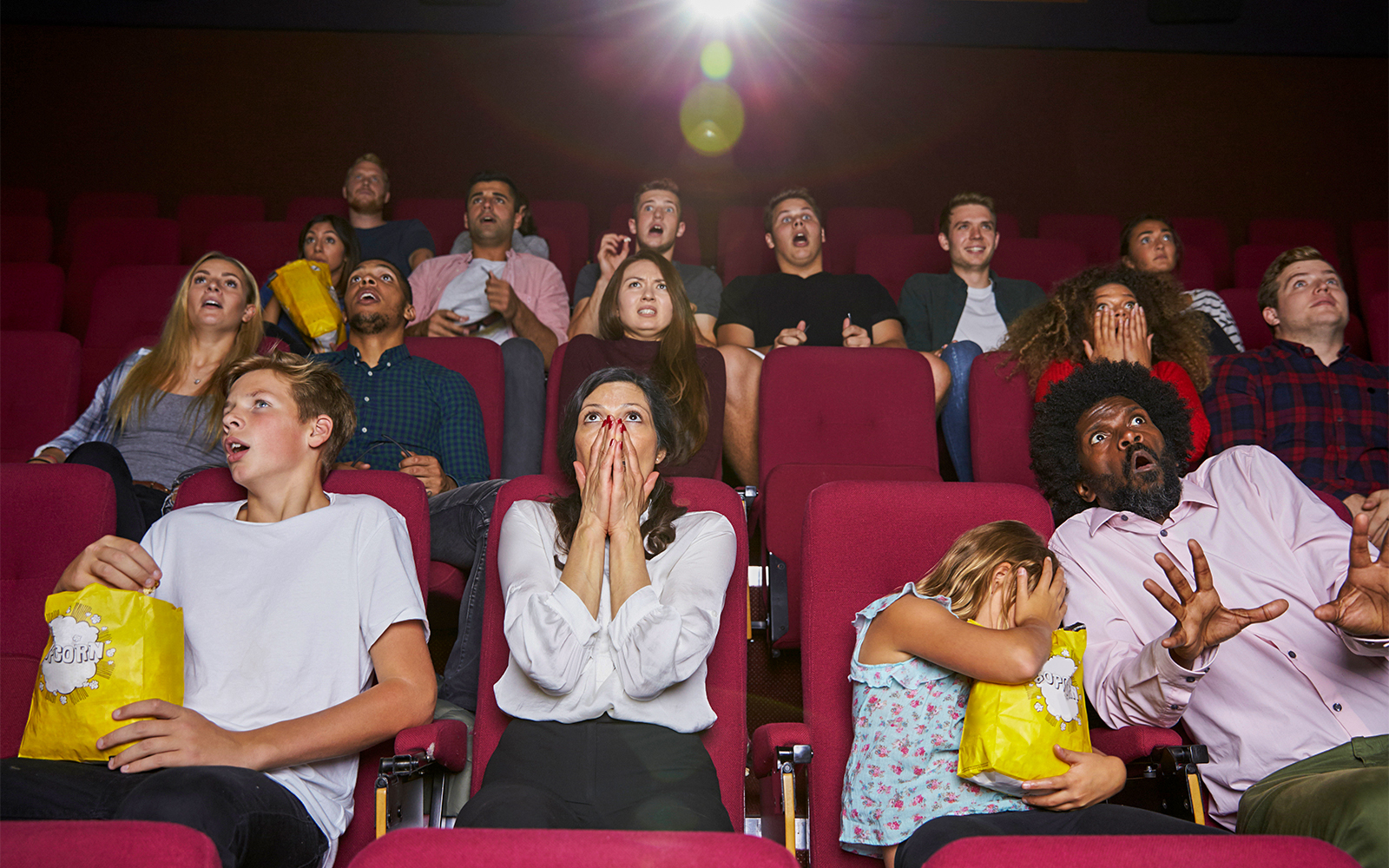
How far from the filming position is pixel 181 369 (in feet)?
6.95

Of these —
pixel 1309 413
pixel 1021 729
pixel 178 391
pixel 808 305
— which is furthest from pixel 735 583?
pixel 808 305

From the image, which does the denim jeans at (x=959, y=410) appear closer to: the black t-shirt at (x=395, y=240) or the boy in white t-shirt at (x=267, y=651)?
the boy in white t-shirt at (x=267, y=651)

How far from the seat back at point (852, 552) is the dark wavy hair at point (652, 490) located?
219 millimetres

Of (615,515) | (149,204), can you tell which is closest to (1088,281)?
(615,515)

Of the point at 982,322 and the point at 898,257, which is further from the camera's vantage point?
the point at 898,257

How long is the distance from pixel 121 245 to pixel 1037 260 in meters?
3.32

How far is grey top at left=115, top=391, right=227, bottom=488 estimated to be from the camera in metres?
1.96

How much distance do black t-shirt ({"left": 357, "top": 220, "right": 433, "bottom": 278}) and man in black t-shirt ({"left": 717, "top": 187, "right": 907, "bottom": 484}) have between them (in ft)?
3.99

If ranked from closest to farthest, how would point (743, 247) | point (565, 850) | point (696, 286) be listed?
point (565, 850) → point (696, 286) → point (743, 247)

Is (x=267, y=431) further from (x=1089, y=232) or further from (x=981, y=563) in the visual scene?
(x=1089, y=232)

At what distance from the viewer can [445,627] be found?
1965 mm

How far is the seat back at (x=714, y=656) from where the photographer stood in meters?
1.37

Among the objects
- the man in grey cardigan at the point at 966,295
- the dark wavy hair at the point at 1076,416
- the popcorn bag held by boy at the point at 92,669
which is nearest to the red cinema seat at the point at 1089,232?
the man in grey cardigan at the point at 966,295

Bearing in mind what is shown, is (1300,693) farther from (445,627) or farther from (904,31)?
(904,31)
